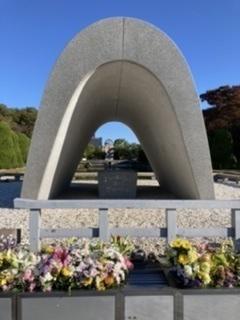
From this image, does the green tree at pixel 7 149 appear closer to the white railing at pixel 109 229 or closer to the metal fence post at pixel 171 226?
the white railing at pixel 109 229

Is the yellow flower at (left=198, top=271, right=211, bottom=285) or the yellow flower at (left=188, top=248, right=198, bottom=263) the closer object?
the yellow flower at (left=198, top=271, right=211, bottom=285)

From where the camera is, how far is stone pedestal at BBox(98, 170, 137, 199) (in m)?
12.5

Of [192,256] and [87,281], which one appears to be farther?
[192,256]

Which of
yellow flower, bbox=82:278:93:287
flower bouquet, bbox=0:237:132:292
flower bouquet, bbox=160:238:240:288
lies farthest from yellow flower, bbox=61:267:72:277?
flower bouquet, bbox=160:238:240:288

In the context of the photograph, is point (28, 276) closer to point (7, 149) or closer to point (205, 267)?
point (205, 267)

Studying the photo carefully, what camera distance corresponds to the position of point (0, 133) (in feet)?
95.3

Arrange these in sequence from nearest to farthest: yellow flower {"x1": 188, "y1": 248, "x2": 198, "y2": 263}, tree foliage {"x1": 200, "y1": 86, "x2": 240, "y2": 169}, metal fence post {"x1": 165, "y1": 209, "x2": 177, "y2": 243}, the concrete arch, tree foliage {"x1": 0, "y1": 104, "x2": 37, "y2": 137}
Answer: yellow flower {"x1": 188, "y1": 248, "x2": 198, "y2": 263}
metal fence post {"x1": 165, "y1": 209, "x2": 177, "y2": 243}
the concrete arch
tree foliage {"x1": 200, "y1": 86, "x2": 240, "y2": 169}
tree foliage {"x1": 0, "y1": 104, "x2": 37, "y2": 137}

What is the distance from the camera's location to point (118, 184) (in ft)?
41.5

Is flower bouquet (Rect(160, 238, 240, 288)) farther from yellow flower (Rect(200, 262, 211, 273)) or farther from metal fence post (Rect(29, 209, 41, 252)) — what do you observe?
metal fence post (Rect(29, 209, 41, 252))

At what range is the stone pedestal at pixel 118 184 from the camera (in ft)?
41.1

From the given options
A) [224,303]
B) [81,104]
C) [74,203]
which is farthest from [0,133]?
[224,303]

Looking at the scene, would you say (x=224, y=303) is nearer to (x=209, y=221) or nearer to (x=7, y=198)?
(x=209, y=221)

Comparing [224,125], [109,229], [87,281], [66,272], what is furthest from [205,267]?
[224,125]

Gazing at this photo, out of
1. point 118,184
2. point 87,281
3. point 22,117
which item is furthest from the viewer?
point 22,117
